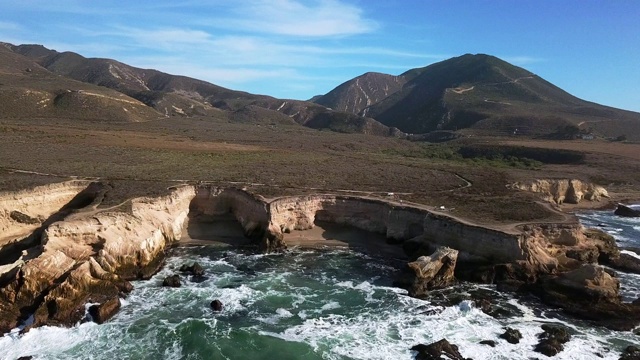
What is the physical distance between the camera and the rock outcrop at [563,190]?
202 ft

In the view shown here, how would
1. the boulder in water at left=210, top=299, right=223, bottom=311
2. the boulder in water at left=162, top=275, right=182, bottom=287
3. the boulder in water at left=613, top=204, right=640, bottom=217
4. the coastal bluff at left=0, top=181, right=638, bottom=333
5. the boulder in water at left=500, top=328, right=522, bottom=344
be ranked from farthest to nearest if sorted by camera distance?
the boulder in water at left=613, top=204, right=640, bottom=217
the boulder in water at left=162, top=275, right=182, bottom=287
the boulder in water at left=210, top=299, right=223, bottom=311
the coastal bluff at left=0, top=181, right=638, bottom=333
the boulder in water at left=500, top=328, right=522, bottom=344

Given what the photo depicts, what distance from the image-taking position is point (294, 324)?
28234 millimetres

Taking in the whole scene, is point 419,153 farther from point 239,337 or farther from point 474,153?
point 239,337

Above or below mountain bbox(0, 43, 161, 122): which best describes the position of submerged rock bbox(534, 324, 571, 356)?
below

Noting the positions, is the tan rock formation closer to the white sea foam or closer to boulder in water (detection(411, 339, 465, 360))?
boulder in water (detection(411, 339, 465, 360))

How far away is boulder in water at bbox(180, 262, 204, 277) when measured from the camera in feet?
115

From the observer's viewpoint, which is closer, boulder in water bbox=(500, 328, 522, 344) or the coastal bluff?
boulder in water bbox=(500, 328, 522, 344)

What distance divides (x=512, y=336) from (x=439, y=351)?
16.2ft

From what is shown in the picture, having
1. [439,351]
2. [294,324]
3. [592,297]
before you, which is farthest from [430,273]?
[294,324]

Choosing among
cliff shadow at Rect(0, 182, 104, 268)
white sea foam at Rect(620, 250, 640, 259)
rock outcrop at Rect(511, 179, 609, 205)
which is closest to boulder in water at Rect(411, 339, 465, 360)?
cliff shadow at Rect(0, 182, 104, 268)

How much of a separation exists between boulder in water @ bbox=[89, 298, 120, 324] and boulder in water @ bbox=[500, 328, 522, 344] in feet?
77.4

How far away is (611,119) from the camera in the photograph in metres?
157

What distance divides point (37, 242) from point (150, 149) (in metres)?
41.9

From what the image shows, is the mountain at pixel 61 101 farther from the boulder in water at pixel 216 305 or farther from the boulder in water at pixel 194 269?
the boulder in water at pixel 216 305
